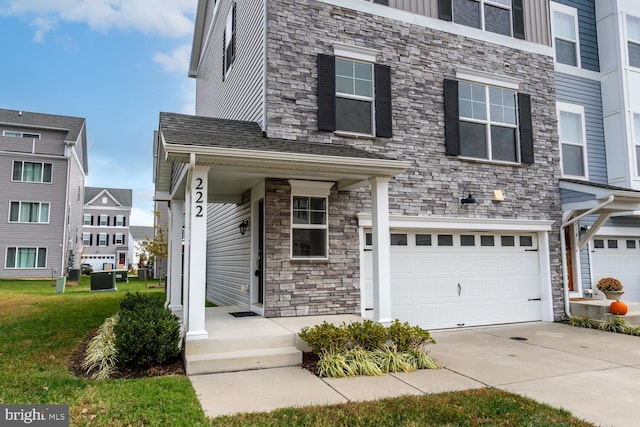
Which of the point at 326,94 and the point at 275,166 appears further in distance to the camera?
the point at 326,94

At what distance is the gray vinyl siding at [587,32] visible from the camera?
39.2 feet

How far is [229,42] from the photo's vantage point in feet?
38.2

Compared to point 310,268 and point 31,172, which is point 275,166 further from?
point 31,172

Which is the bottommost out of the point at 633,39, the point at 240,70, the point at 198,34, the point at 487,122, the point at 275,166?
the point at 275,166

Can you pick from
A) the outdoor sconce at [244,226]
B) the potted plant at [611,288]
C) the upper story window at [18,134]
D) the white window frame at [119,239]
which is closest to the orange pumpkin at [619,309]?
the potted plant at [611,288]

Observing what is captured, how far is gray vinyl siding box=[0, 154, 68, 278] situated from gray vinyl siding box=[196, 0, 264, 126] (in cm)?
1548

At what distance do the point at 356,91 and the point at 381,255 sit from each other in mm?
3416

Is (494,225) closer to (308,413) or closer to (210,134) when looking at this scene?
(210,134)

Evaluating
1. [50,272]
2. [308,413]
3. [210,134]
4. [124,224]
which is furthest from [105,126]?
[308,413]

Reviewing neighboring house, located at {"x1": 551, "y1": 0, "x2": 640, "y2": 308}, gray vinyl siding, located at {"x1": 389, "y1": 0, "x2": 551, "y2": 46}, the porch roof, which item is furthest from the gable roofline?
neighboring house, located at {"x1": 551, "y1": 0, "x2": 640, "y2": 308}

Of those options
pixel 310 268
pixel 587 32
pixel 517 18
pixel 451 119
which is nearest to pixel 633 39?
pixel 587 32

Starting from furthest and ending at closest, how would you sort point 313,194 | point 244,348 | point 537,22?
point 537,22, point 313,194, point 244,348

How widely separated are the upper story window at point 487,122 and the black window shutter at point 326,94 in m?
2.66

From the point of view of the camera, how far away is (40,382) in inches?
195
